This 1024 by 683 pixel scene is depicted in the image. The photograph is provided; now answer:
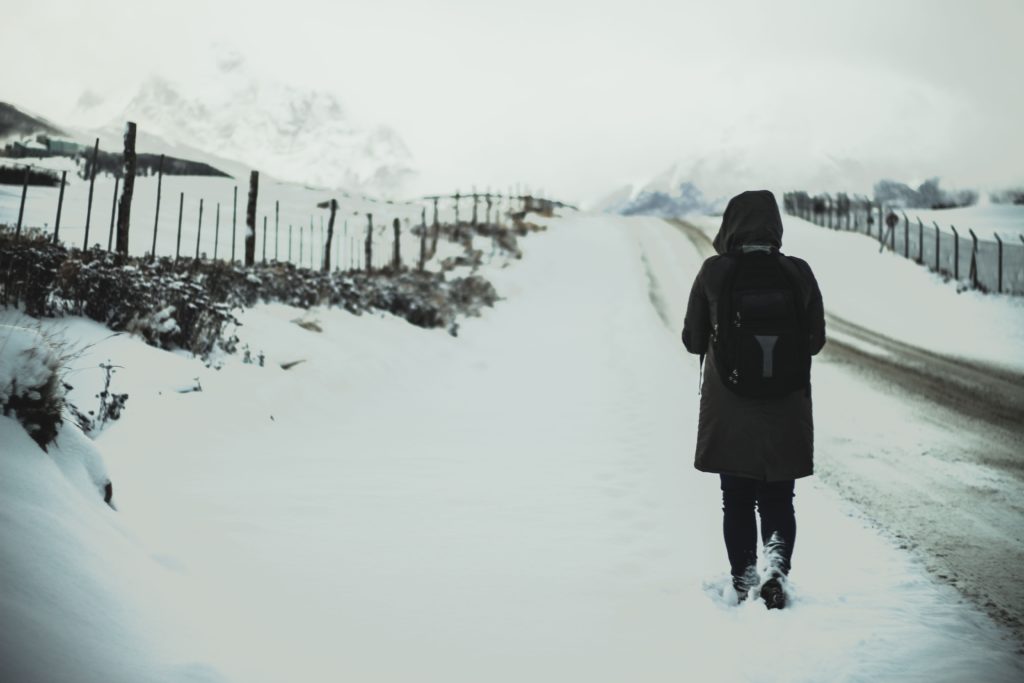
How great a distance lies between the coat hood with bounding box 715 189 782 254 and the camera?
2859mm

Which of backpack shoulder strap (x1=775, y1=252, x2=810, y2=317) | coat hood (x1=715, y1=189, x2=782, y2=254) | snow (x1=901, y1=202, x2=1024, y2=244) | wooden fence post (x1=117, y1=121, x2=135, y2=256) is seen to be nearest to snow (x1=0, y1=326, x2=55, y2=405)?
coat hood (x1=715, y1=189, x2=782, y2=254)

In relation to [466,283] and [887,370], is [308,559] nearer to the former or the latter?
[887,370]

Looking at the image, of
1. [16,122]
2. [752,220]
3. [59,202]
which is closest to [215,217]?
[59,202]

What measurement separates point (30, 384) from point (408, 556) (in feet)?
6.39

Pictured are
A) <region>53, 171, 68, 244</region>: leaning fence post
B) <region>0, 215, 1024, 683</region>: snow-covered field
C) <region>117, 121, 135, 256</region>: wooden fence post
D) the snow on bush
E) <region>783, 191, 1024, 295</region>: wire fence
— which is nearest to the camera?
Result: <region>0, 215, 1024, 683</region>: snow-covered field

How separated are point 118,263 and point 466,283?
10.6 metres

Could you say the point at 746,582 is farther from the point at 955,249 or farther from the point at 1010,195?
the point at 955,249

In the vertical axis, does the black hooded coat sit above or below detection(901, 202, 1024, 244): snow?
below

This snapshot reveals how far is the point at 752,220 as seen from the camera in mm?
2885

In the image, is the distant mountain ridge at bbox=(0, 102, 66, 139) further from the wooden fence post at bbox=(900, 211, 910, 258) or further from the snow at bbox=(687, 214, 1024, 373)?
the wooden fence post at bbox=(900, 211, 910, 258)

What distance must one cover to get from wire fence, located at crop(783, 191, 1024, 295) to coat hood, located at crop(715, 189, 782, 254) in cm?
1269

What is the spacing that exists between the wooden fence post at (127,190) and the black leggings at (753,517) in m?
10.0

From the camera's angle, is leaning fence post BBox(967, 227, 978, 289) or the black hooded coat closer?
the black hooded coat

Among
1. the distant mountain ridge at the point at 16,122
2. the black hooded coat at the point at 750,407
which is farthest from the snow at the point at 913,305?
the distant mountain ridge at the point at 16,122
